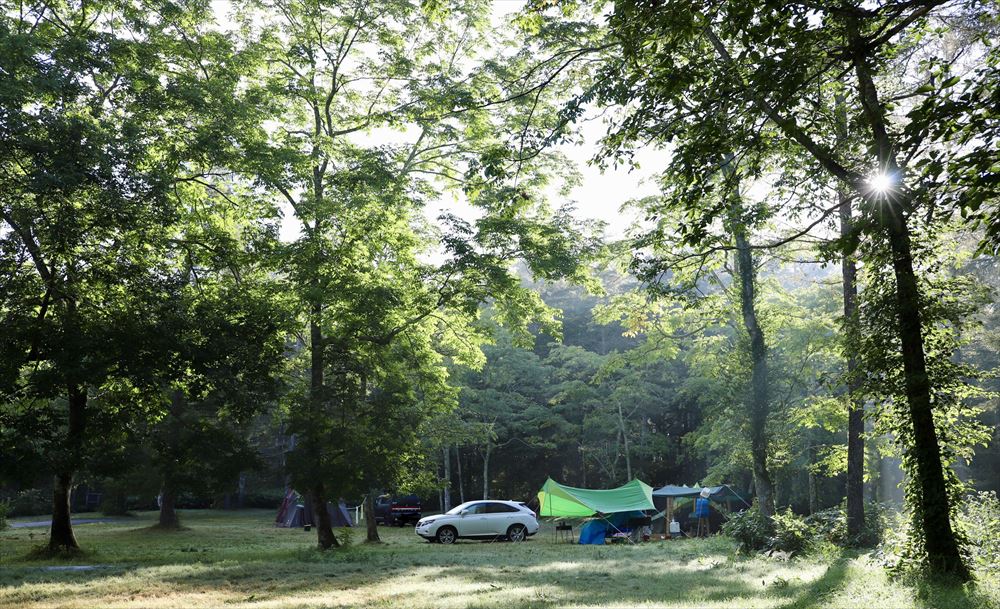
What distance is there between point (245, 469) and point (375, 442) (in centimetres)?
286

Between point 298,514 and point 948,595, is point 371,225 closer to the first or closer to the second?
point 948,595

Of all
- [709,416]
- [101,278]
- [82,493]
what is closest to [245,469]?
[101,278]

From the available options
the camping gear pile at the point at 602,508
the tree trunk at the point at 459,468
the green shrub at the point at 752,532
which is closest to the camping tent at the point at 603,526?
the camping gear pile at the point at 602,508

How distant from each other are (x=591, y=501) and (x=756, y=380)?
25.1ft

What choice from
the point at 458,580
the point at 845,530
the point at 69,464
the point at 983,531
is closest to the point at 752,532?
the point at 845,530

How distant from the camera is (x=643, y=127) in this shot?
24.4 ft

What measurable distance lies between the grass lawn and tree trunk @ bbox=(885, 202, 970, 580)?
499 millimetres

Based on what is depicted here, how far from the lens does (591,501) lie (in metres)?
22.6

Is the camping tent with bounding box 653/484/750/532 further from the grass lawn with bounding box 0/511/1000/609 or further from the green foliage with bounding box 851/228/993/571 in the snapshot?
the green foliage with bounding box 851/228/993/571

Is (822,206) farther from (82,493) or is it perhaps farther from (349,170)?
(82,493)

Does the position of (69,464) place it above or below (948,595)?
above

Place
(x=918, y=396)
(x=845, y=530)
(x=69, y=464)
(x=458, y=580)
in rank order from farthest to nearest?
(x=845, y=530) < (x=69, y=464) < (x=458, y=580) < (x=918, y=396)

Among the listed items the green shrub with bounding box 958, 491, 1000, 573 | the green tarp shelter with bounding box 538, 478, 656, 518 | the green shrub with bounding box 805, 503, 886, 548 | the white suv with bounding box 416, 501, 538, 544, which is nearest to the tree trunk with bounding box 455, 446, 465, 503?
the white suv with bounding box 416, 501, 538, 544

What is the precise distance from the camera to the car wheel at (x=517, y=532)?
23.1 metres
